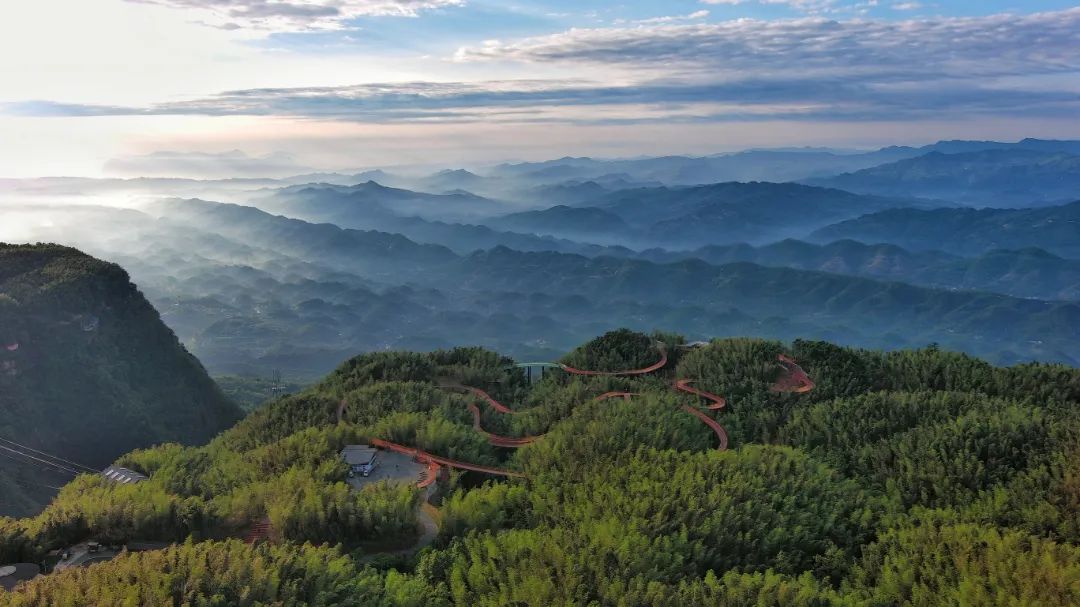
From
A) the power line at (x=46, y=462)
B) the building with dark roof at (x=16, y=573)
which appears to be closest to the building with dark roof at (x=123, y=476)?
the building with dark roof at (x=16, y=573)

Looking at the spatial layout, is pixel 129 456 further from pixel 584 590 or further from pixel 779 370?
pixel 779 370

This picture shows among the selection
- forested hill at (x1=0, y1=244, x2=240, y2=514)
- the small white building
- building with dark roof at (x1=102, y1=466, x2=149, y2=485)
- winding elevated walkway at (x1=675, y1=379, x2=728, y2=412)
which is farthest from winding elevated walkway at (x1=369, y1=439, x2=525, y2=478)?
forested hill at (x1=0, y1=244, x2=240, y2=514)

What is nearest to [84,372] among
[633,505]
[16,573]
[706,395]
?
[16,573]

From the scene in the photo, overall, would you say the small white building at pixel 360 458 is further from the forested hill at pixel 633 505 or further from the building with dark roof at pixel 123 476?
the building with dark roof at pixel 123 476

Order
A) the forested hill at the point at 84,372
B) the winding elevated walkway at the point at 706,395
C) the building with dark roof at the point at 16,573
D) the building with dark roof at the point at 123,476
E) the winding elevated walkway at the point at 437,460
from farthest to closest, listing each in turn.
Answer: the forested hill at the point at 84,372 < the winding elevated walkway at the point at 706,395 < the building with dark roof at the point at 123,476 < the winding elevated walkway at the point at 437,460 < the building with dark roof at the point at 16,573

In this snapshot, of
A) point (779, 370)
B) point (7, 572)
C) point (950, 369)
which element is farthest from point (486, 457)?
point (950, 369)

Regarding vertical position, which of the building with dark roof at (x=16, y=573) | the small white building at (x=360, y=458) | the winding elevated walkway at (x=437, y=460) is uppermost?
the building with dark roof at (x=16, y=573)

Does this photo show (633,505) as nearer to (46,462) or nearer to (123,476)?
(123,476)

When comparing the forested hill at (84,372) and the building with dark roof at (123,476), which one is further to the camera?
the forested hill at (84,372)
